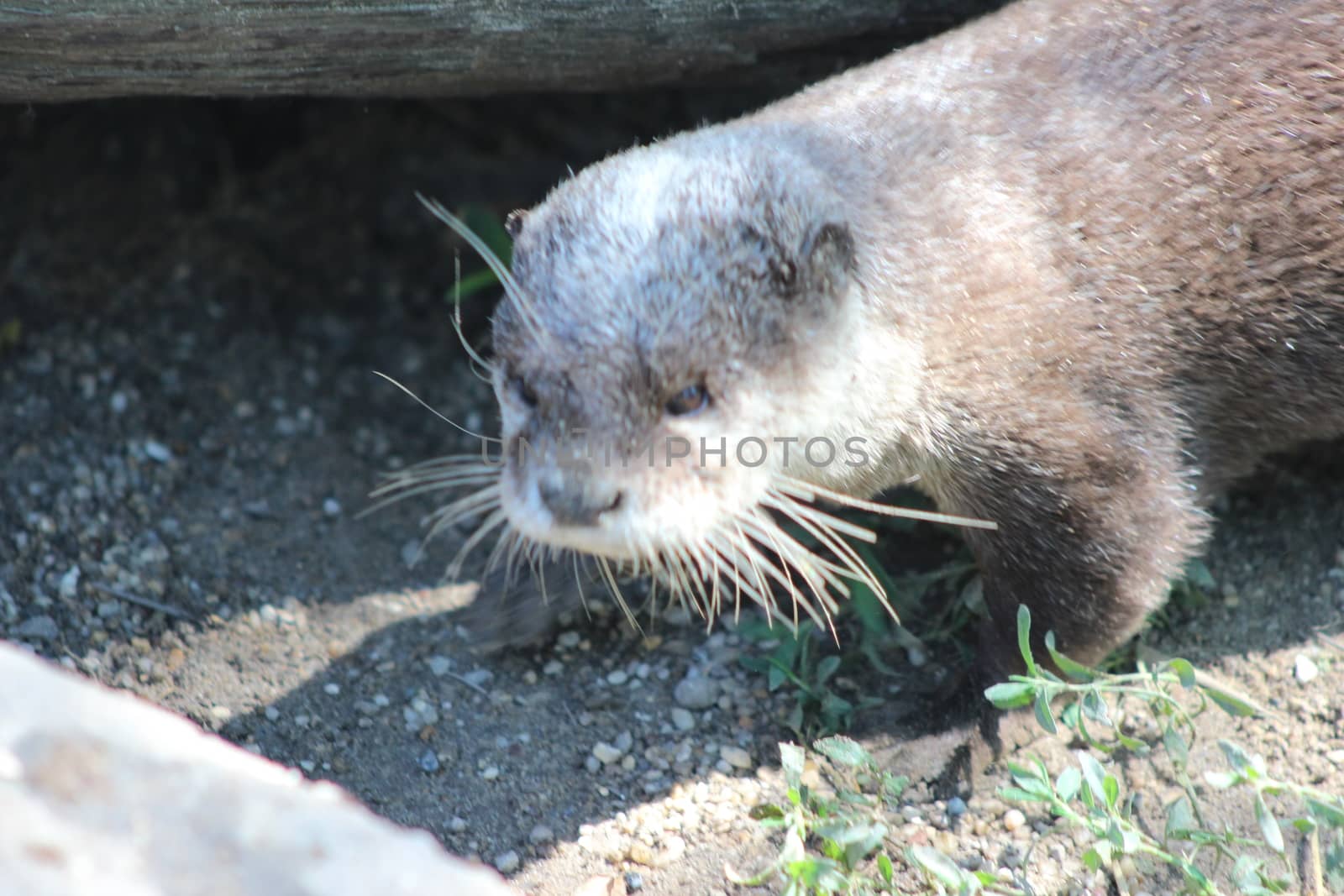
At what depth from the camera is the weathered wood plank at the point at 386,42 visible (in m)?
2.27

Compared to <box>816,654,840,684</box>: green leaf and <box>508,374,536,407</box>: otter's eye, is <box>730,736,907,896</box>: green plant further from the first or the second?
<box>508,374,536,407</box>: otter's eye

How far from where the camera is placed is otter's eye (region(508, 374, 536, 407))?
6.08ft

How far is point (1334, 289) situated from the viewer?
2289 mm

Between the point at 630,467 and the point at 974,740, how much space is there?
0.99 m

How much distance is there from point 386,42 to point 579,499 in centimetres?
123

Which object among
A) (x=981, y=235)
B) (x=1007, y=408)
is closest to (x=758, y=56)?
(x=981, y=235)

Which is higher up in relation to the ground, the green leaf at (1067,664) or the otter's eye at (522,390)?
the otter's eye at (522,390)

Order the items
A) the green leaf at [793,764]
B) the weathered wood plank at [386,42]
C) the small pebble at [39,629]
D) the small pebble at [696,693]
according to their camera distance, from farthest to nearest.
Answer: the small pebble at [696,693], the small pebble at [39,629], the weathered wood plank at [386,42], the green leaf at [793,764]

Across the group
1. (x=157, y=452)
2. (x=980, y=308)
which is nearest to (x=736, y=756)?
(x=980, y=308)

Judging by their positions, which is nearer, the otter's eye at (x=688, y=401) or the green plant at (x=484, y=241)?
the otter's eye at (x=688, y=401)

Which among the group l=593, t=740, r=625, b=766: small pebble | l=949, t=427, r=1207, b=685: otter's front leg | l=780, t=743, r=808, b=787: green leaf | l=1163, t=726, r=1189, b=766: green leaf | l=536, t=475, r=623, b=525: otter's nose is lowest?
l=593, t=740, r=625, b=766: small pebble

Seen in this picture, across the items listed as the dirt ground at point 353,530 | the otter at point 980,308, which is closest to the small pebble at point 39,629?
the dirt ground at point 353,530

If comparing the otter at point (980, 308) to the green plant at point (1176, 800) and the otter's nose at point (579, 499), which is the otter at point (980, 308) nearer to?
the otter's nose at point (579, 499)

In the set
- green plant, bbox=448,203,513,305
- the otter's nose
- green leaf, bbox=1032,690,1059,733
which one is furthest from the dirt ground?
the otter's nose
